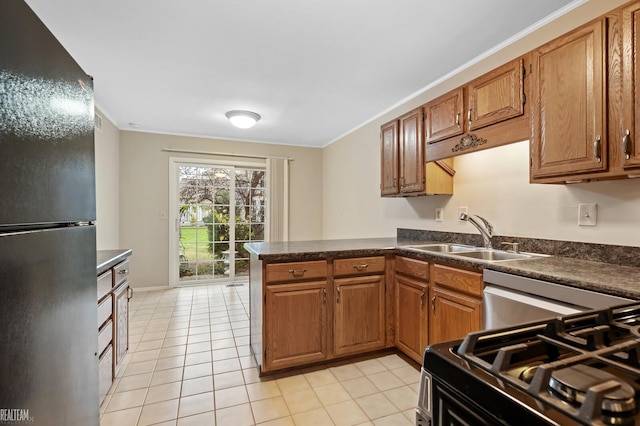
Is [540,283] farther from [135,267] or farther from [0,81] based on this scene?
[135,267]

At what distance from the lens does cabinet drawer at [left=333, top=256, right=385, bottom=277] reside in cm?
223

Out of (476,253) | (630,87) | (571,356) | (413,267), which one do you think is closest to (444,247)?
(476,253)

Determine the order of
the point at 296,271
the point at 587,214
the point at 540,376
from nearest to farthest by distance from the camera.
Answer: the point at 540,376
the point at 587,214
the point at 296,271

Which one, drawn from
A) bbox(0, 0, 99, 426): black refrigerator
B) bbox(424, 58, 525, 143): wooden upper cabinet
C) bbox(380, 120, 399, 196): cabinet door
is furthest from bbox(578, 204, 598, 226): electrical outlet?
bbox(0, 0, 99, 426): black refrigerator

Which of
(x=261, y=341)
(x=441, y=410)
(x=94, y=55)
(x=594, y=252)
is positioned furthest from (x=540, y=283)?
(x=94, y=55)

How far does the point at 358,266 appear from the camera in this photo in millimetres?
2289

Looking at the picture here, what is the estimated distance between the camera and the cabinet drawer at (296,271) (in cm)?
205

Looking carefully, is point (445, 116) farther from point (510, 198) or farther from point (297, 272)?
point (297, 272)

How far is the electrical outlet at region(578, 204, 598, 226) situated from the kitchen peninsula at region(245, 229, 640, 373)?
0.45 feet

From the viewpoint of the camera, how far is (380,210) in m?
3.82

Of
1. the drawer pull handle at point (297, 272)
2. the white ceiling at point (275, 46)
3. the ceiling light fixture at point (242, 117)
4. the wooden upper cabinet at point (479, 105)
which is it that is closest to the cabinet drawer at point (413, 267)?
the drawer pull handle at point (297, 272)

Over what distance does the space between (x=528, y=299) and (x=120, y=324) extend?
262 cm

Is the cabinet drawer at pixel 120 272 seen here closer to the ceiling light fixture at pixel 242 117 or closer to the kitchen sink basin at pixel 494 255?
the ceiling light fixture at pixel 242 117

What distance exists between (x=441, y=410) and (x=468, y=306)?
1.37 metres
